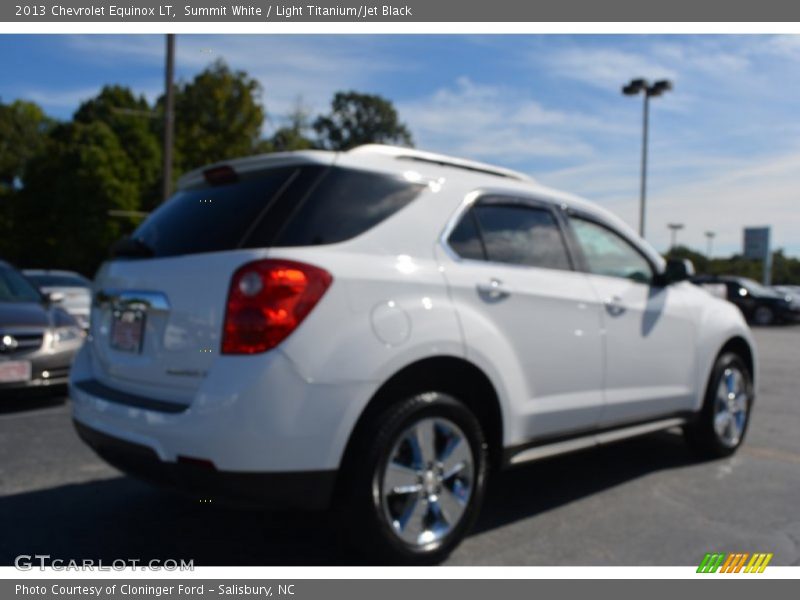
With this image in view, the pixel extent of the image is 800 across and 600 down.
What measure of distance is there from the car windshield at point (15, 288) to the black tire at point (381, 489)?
200 inches

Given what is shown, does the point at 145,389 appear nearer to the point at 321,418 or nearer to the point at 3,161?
the point at 321,418

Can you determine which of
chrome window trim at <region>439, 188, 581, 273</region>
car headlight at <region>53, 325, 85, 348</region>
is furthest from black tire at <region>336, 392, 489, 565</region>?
car headlight at <region>53, 325, 85, 348</region>

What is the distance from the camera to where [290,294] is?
2.77 m

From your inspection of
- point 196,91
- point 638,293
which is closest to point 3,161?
point 196,91

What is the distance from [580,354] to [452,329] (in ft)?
3.26

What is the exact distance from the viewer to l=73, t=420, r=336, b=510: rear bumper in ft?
8.91

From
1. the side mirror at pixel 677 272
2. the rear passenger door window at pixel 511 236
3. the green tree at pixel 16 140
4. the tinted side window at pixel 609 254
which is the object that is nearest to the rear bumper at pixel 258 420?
the rear passenger door window at pixel 511 236

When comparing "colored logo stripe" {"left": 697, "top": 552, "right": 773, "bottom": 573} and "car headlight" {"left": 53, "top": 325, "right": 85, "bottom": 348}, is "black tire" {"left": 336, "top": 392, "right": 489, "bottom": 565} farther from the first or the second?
"car headlight" {"left": 53, "top": 325, "right": 85, "bottom": 348}

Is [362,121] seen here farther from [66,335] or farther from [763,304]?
[66,335]

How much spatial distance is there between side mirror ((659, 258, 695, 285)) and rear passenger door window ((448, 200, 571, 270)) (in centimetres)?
95

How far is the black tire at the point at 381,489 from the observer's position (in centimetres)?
289

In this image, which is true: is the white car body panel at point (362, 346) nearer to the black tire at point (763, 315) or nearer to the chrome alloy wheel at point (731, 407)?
the chrome alloy wheel at point (731, 407)

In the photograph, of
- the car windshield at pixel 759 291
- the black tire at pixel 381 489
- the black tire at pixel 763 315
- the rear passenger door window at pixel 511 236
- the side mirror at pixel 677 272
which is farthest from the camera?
the car windshield at pixel 759 291

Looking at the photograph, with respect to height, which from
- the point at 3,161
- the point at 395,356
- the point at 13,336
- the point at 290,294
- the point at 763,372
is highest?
the point at 3,161
